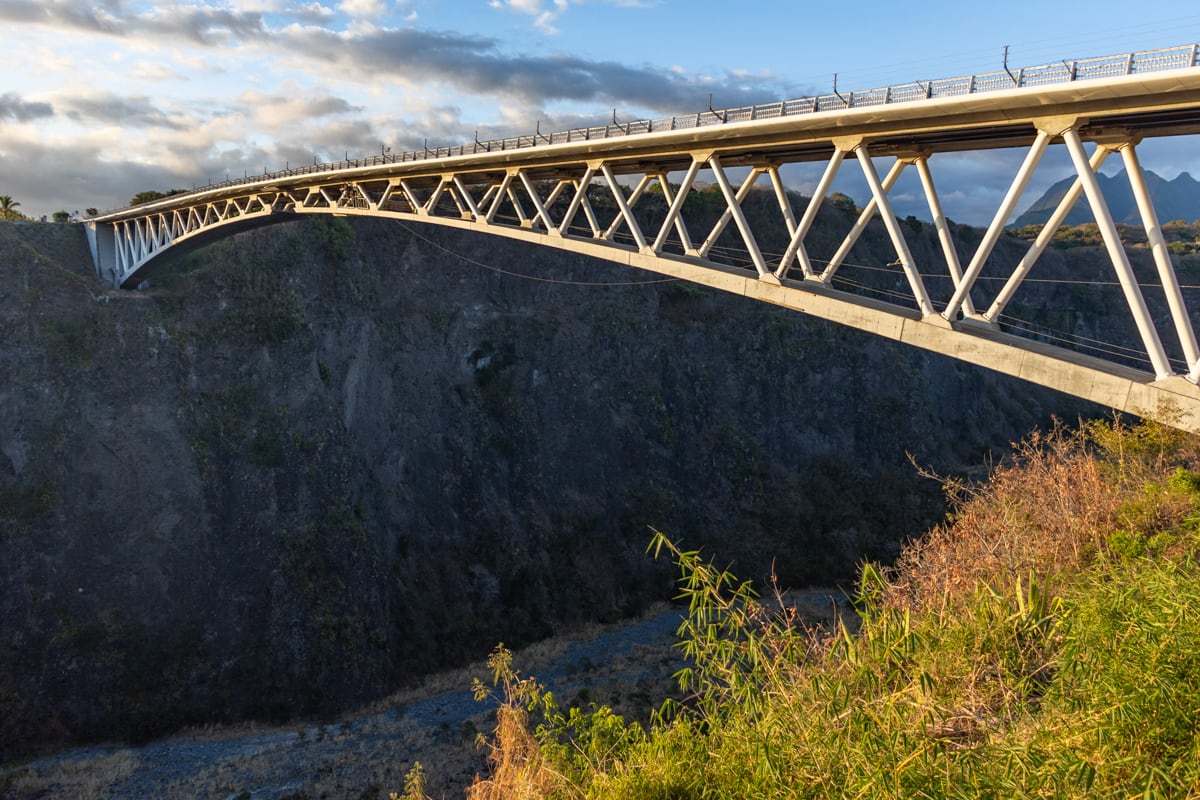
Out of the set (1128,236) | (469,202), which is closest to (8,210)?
(469,202)

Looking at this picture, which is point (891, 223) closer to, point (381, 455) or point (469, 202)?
point (469, 202)

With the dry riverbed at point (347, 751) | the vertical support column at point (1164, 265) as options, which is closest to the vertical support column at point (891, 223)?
the vertical support column at point (1164, 265)

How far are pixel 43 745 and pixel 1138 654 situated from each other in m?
34.0

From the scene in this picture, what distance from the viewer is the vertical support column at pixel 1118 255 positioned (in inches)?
424

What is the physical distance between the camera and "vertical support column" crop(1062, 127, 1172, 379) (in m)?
10.8

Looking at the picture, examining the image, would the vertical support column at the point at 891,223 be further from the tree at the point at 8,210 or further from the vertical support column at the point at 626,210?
the tree at the point at 8,210

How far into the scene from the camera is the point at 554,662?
33719mm

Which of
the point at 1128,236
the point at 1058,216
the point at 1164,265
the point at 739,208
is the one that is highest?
the point at 1128,236

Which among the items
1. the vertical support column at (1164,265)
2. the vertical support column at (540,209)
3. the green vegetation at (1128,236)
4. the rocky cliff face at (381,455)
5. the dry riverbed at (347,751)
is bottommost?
the dry riverbed at (347,751)

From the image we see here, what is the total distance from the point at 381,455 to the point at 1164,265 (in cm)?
3587

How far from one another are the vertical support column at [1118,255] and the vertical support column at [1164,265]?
331mm

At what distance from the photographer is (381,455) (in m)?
38.6

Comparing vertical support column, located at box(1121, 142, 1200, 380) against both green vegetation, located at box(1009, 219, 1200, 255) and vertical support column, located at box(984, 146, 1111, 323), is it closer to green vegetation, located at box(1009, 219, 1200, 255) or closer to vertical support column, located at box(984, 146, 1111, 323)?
vertical support column, located at box(984, 146, 1111, 323)

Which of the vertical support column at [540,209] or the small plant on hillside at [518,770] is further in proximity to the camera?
the vertical support column at [540,209]
